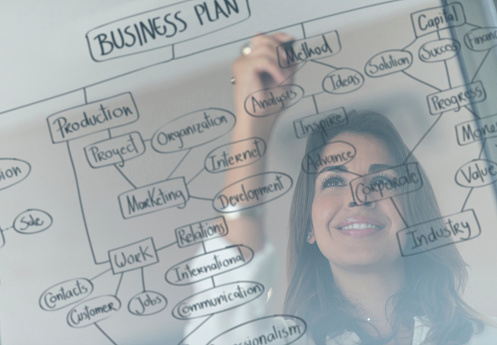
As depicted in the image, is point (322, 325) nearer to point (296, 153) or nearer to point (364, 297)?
point (364, 297)

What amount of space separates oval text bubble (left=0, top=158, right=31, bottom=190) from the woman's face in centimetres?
49

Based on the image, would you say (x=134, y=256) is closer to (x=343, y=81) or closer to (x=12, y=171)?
(x=12, y=171)

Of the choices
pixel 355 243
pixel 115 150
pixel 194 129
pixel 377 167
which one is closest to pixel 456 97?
pixel 377 167

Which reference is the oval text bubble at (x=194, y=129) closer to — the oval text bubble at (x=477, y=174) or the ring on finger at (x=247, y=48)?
the ring on finger at (x=247, y=48)

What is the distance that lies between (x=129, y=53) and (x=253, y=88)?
22cm

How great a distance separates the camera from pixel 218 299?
3.28 feet

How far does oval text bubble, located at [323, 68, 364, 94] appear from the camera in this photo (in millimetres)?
1012

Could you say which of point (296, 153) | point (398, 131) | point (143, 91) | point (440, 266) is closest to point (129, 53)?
point (143, 91)

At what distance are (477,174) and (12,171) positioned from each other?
0.79 meters

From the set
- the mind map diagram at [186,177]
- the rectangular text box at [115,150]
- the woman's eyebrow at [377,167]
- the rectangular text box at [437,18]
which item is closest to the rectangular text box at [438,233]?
the mind map diagram at [186,177]

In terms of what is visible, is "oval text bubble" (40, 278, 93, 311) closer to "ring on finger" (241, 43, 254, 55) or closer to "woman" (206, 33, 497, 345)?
"woman" (206, 33, 497, 345)

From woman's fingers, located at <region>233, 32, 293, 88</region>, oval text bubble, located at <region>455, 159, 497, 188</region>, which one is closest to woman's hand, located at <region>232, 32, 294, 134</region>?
woman's fingers, located at <region>233, 32, 293, 88</region>

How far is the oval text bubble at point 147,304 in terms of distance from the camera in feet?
3.25

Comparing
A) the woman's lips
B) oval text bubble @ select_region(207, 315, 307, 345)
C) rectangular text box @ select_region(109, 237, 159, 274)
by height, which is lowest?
oval text bubble @ select_region(207, 315, 307, 345)
